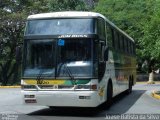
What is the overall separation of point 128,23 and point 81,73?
2800 cm

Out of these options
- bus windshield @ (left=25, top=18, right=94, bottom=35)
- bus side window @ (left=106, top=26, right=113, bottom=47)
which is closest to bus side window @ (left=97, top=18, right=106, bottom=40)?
bus windshield @ (left=25, top=18, right=94, bottom=35)

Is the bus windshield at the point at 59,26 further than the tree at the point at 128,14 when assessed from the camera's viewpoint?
No

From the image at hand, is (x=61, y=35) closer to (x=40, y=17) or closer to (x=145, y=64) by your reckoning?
(x=40, y=17)

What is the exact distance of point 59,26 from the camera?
15.0 m

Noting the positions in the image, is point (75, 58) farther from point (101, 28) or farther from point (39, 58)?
point (101, 28)

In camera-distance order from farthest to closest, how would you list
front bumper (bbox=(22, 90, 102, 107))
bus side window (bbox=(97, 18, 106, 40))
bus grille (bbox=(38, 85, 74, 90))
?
bus side window (bbox=(97, 18, 106, 40))
bus grille (bbox=(38, 85, 74, 90))
front bumper (bbox=(22, 90, 102, 107))

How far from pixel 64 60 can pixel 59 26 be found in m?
1.23

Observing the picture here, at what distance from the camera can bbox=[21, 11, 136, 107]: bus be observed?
560 inches

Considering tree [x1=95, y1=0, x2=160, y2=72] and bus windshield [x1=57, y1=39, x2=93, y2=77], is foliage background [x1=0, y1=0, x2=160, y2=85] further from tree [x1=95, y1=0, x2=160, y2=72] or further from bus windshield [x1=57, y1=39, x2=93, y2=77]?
bus windshield [x1=57, y1=39, x2=93, y2=77]

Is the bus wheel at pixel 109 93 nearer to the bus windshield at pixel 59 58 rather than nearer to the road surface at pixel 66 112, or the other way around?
the road surface at pixel 66 112

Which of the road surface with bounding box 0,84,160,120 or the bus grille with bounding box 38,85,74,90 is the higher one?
the bus grille with bounding box 38,85,74,90

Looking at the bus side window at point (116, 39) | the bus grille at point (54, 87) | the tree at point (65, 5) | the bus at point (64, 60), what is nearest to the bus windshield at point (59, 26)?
the bus at point (64, 60)

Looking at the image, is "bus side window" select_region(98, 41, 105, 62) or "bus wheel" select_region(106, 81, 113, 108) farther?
"bus wheel" select_region(106, 81, 113, 108)

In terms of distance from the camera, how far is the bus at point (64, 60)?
1423cm
